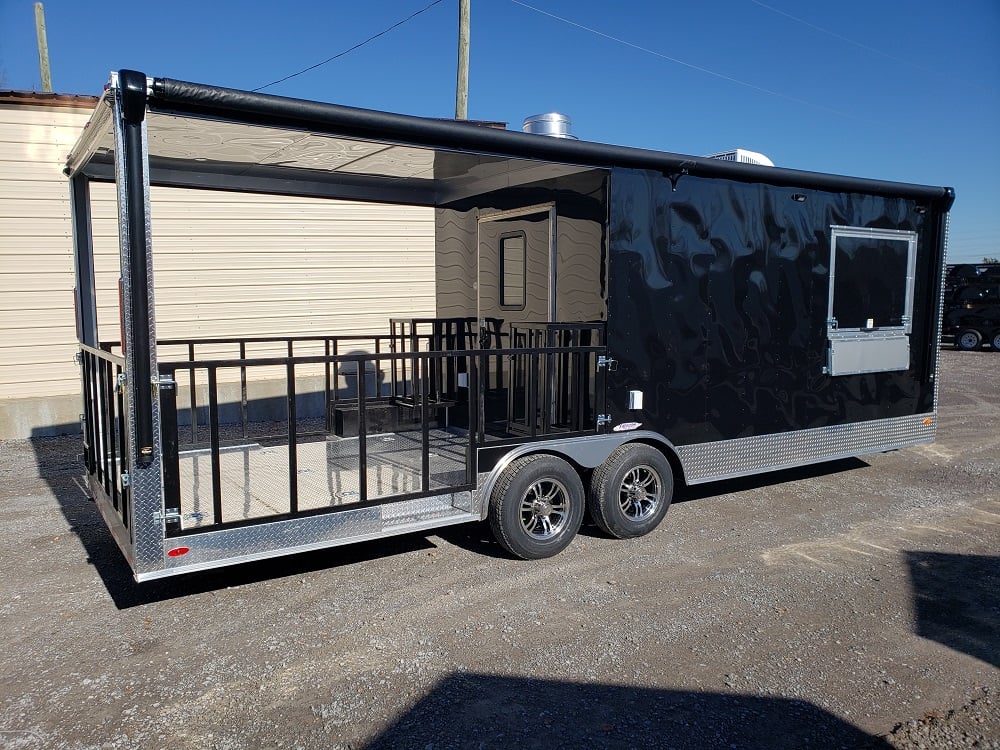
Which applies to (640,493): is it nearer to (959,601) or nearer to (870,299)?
(959,601)

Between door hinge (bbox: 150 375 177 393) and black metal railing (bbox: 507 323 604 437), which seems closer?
door hinge (bbox: 150 375 177 393)

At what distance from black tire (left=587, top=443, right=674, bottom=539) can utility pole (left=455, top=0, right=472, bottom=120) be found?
871cm

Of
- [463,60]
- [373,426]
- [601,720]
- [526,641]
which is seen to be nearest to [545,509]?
[526,641]

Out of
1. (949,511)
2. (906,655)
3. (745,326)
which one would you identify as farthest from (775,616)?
(949,511)

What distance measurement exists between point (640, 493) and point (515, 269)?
2.04 metres

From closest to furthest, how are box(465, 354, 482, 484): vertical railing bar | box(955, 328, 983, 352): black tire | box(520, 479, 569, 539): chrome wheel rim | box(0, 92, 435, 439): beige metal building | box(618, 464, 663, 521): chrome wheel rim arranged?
box(465, 354, 482, 484): vertical railing bar < box(520, 479, 569, 539): chrome wheel rim < box(618, 464, 663, 521): chrome wheel rim < box(0, 92, 435, 439): beige metal building < box(955, 328, 983, 352): black tire

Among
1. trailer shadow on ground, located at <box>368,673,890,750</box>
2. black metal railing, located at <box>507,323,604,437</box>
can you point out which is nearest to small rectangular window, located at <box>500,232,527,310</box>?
black metal railing, located at <box>507,323,604,437</box>

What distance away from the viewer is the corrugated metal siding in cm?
870

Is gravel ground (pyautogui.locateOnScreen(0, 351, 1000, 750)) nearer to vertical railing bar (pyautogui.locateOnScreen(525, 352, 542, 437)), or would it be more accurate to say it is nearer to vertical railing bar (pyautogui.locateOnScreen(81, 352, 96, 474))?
vertical railing bar (pyautogui.locateOnScreen(81, 352, 96, 474))

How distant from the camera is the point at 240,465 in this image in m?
5.55

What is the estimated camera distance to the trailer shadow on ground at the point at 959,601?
397cm

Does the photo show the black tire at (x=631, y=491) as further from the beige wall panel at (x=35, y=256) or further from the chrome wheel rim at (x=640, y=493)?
the beige wall panel at (x=35, y=256)

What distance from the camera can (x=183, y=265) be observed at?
9.59 meters

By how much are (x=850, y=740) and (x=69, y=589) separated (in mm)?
4132
